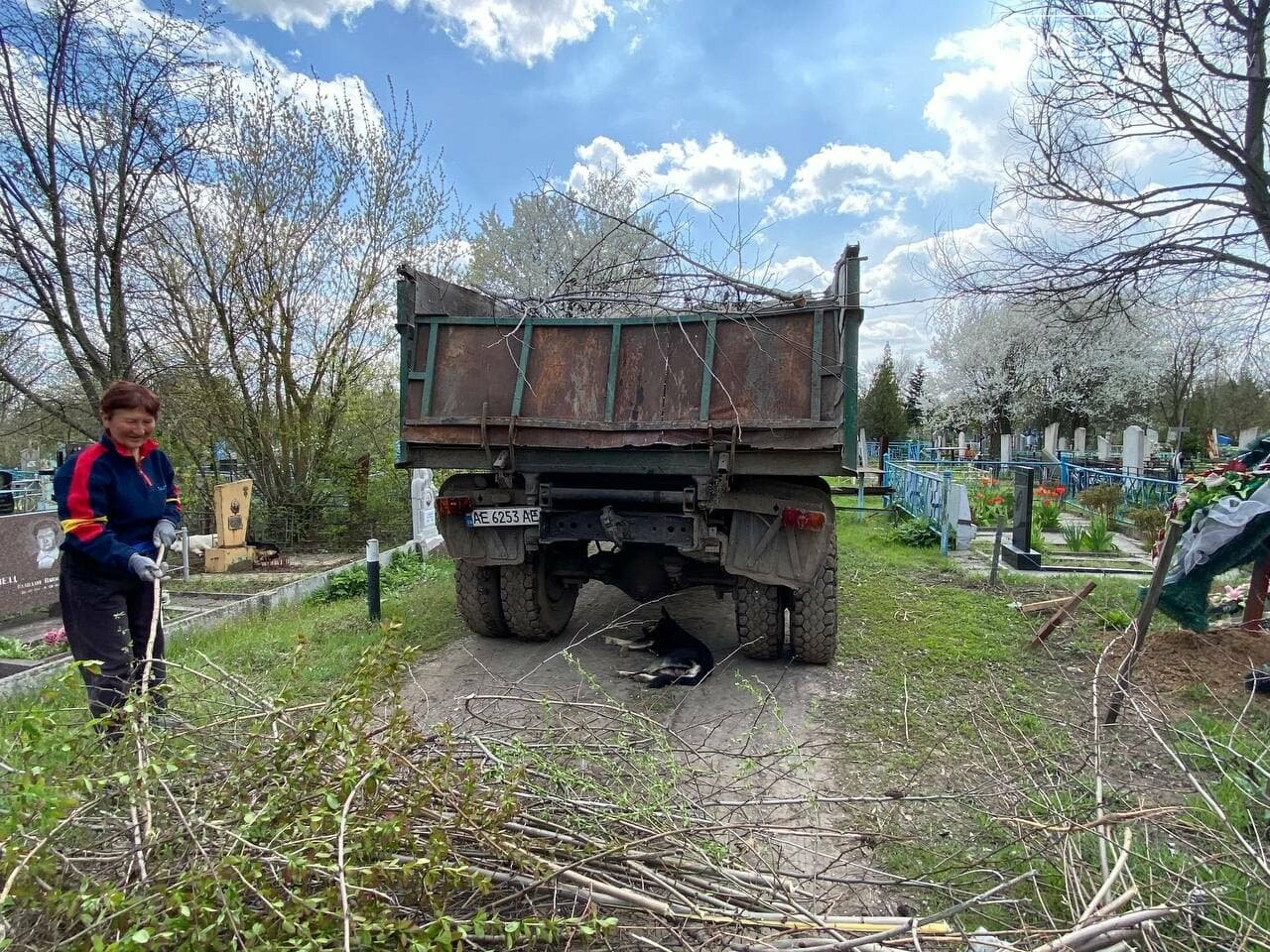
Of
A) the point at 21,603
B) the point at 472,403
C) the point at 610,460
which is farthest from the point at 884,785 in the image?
the point at 21,603

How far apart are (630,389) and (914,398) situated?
45.9 meters

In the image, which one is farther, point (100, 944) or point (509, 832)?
point (509, 832)

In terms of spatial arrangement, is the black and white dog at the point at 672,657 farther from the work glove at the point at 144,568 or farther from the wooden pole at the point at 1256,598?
the wooden pole at the point at 1256,598

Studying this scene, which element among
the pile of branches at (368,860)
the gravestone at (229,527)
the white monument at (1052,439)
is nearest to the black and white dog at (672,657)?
the pile of branches at (368,860)

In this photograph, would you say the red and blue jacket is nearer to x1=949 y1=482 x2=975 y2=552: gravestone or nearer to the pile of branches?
the pile of branches

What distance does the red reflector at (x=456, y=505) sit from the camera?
463 cm

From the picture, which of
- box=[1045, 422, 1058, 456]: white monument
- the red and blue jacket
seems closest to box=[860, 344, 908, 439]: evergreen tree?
box=[1045, 422, 1058, 456]: white monument

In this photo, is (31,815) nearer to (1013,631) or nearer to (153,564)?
(153,564)

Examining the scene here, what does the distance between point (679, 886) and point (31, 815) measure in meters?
1.59

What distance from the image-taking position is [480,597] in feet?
16.6

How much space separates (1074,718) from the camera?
3.79 meters

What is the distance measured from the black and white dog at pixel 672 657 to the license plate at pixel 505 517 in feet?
3.96

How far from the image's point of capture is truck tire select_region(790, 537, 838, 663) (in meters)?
4.42

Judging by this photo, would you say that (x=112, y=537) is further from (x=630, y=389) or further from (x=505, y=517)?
(x=630, y=389)
